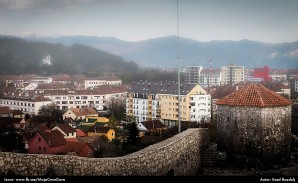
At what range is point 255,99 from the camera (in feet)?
38.6

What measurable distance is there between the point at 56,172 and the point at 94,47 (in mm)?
59928

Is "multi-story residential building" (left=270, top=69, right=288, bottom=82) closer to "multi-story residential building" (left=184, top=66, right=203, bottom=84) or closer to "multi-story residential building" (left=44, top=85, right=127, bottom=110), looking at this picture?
"multi-story residential building" (left=44, top=85, right=127, bottom=110)

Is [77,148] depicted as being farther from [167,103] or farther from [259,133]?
[167,103]

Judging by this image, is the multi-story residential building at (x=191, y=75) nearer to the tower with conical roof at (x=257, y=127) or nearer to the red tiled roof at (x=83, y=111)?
the red tiled roof at (x=83, y=111)

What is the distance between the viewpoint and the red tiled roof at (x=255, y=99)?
1157cm

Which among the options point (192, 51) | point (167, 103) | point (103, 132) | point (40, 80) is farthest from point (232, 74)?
point (103, 132)

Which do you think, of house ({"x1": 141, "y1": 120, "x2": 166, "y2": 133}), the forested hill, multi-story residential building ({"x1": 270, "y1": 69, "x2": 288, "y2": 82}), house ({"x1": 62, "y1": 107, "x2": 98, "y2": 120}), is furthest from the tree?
multi-story residential building ({"x1": 270, "y1": 69, "x2": 288, "y2": 82})

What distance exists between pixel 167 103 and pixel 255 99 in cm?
3471

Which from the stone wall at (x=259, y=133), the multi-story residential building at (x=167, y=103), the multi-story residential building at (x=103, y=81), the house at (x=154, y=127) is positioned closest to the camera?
the stone wall at (x=259, y=133)


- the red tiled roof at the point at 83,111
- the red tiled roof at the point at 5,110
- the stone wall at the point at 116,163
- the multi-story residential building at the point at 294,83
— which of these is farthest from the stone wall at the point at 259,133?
the multi-story residential building at the point at 294,83

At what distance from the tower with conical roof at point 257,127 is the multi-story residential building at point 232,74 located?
61.3 metres

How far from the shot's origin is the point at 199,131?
1141 cm

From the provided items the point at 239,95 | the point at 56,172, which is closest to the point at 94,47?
the point at 239,95

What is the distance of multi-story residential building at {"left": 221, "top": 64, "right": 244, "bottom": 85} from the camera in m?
74.8
